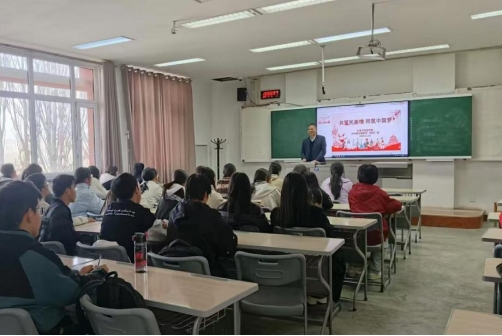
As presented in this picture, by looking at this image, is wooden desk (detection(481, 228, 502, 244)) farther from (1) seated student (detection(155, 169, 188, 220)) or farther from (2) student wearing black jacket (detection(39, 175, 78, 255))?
(2) student wearing black jacket (detection(39, 175, 78, 255))

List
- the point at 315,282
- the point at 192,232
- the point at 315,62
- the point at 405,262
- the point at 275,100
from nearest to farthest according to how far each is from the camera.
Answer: the point at 192,232 → the point at 315,282 → the point at 405,262 → the point at 315,62 → the point at 275,100

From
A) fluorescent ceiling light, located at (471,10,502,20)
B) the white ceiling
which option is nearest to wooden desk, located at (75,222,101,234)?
the white ceiling

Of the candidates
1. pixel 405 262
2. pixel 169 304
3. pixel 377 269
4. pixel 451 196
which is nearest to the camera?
pixel 169 304

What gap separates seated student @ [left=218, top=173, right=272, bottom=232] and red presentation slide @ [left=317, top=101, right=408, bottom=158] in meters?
5.70

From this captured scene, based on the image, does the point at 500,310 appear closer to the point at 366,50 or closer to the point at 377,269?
the point at 377,269

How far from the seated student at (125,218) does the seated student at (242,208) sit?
2.13 feet

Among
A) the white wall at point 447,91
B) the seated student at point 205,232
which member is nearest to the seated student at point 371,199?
the seated student at point 205,232

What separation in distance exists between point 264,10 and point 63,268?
4308 millimetres

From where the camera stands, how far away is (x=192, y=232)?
8.57 feet

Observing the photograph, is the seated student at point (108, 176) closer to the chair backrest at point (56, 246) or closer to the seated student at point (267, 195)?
the seated student at point (267, 195)

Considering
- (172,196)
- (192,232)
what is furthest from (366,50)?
(192,232)

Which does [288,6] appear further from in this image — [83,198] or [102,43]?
[83,198]

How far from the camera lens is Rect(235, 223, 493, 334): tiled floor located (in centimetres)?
313

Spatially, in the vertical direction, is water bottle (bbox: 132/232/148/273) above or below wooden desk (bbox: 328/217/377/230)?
above
